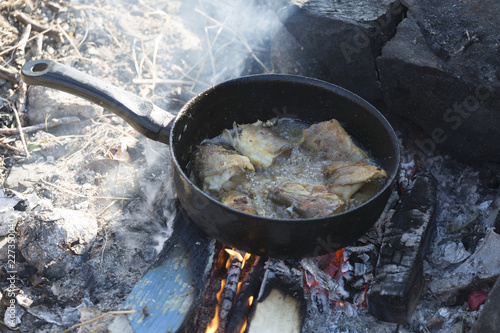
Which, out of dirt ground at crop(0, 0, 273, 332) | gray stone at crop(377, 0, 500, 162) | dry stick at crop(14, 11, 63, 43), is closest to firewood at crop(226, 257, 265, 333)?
dirt ground at crop(0, 0, 273, 332)

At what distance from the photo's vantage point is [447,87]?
9.99 feet

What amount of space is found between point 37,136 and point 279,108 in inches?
84.1

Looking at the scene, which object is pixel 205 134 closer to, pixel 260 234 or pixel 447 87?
pixel 260 234

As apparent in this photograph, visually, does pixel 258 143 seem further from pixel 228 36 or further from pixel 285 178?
pixel 228 36

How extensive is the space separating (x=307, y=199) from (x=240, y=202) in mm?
418

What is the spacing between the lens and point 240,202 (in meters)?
2.56

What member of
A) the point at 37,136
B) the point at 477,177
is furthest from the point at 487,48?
the point at 37,136

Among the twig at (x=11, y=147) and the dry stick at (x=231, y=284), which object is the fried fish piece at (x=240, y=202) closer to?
the dry stick at (x=231, y=284)

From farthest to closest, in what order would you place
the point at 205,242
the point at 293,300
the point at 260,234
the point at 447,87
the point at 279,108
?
the point at 279,108, the point at 447,87, the point at 205,242, the point at 293,300, the point at 260,234

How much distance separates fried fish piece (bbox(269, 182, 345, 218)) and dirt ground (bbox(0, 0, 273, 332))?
2.92 feet

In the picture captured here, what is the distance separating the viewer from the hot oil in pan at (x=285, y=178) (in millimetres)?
2681

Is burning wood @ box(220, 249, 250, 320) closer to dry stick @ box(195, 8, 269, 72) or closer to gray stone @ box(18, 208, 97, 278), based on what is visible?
gray stone @ box(18, 208, 97, 278)

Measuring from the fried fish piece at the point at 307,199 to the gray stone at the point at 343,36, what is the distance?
1334 millimetres

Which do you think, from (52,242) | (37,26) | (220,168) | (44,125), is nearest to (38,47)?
(37,26)
